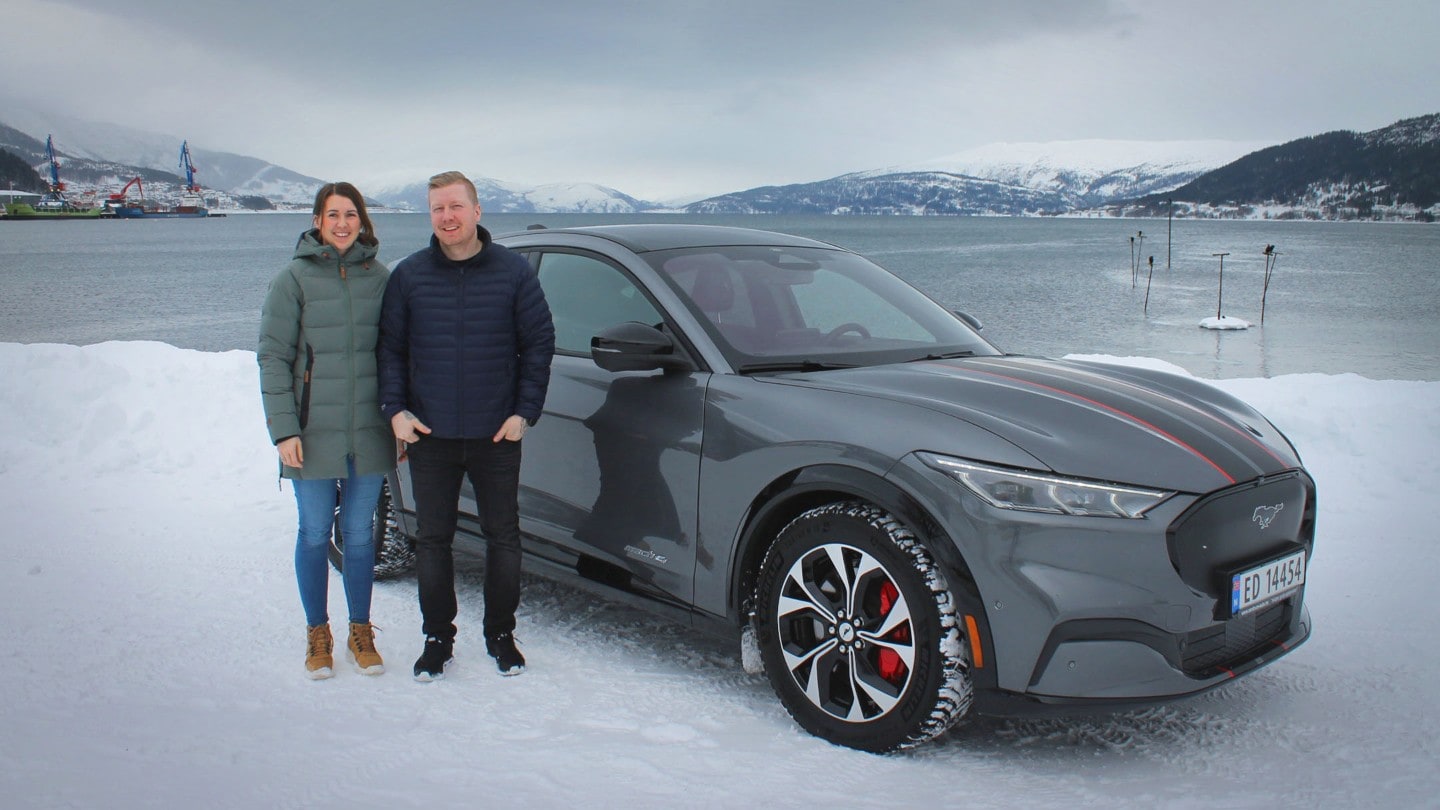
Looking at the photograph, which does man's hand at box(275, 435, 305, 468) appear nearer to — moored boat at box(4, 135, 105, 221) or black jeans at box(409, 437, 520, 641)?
black jeans at box(409, 437, 520, 641)

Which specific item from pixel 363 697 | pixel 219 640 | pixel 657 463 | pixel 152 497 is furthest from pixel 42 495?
pixel 657 463

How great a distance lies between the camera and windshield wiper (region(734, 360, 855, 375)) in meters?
3.61

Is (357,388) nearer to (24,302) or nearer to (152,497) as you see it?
(152,497)

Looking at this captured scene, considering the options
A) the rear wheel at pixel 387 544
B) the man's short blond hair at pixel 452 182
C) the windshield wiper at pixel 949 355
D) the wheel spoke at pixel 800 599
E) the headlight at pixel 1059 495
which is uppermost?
the man's short blond hair at pixel 452 182

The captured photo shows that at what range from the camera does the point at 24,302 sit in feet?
139

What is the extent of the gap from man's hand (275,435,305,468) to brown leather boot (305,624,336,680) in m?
0.69

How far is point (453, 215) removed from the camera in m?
3.71

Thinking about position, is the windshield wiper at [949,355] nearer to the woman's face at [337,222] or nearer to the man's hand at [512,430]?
the man's hand at [512,430]

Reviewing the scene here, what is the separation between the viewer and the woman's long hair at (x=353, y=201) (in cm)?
382

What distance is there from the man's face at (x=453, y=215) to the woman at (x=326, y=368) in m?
0.33

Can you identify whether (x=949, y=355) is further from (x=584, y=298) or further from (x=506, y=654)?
(x=506, y=654)

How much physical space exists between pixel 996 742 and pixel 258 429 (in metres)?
6.36

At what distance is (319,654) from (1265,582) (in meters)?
3.24

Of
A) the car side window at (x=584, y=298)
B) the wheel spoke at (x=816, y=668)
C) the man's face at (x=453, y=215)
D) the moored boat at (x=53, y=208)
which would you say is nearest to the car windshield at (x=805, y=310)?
the car side window at (x=584, y=298)
